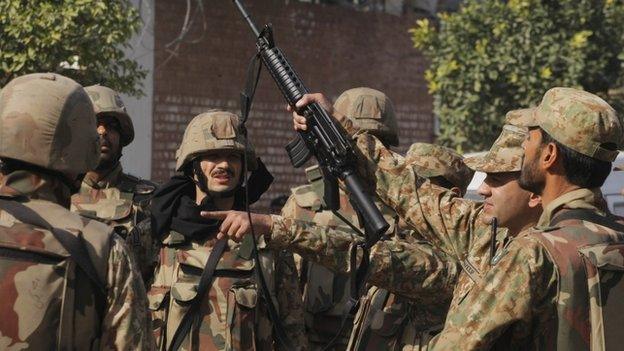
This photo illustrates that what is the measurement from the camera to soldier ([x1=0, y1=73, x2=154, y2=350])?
3.65 metres

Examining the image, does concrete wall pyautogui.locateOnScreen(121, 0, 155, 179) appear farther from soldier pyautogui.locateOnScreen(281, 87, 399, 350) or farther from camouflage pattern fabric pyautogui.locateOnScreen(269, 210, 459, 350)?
camouflage pattern fabric pyautogui.locateOnScreen(269, 210, 459, 350)

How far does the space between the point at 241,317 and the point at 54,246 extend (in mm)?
2180

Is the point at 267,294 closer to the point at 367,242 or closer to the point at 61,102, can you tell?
the point at 367,242

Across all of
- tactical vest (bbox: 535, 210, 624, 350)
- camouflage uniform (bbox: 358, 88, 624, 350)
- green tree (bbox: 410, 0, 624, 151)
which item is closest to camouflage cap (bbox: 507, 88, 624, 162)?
camouflage uniform (bbox: 358, 88, 624, 350)

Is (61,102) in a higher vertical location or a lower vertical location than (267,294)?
higher

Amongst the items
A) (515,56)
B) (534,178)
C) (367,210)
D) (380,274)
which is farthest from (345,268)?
(515,56)

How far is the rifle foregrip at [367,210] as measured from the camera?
4.56 meters

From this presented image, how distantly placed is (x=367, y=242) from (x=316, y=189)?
1.93 m

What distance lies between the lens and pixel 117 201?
698 cm

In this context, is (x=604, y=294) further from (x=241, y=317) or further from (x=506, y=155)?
(x=241, y=317)

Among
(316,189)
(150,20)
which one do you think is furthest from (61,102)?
(150,20)

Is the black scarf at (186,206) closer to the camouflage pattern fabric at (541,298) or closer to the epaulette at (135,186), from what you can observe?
the epaulette at (135,186)

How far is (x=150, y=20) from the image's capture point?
45.8ft

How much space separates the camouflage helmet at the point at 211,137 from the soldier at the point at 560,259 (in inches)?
95.7
